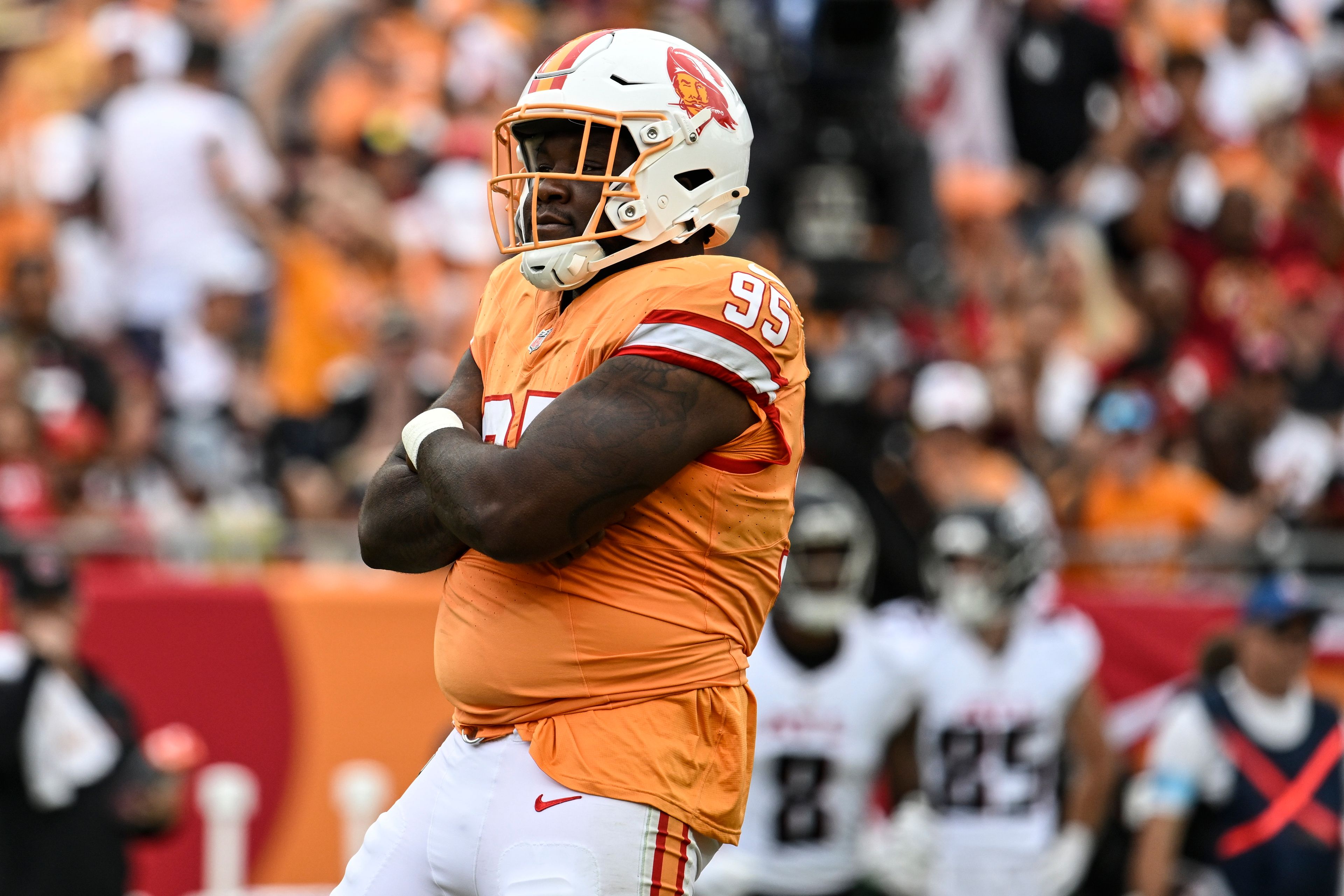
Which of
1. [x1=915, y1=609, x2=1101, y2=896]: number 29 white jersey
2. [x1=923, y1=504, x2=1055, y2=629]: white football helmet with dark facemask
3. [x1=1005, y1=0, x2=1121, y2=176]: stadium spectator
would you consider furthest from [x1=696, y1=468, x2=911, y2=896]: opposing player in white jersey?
[x1=1005, y1=0, x2=1121, y2=176]: stadium spectator

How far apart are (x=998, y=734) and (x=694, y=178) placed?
13.5 ft

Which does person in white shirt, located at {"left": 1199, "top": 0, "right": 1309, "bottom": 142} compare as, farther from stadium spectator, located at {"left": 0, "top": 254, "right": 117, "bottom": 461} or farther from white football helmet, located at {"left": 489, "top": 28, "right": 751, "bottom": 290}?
white football helmet, located at {"left": 489, "top": 28, "right": 751, "bottom": 290}

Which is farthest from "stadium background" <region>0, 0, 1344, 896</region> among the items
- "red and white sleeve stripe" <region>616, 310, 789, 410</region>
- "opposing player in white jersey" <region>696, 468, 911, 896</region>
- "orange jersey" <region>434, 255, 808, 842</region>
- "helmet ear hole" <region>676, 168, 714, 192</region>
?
"red and white sleeve stripe" <region>616, 310, 789, 410</region>

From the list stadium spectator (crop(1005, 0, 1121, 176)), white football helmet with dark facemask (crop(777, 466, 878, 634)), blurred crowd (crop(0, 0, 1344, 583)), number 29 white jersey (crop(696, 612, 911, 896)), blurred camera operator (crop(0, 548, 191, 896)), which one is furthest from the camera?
stadium spectator (crop(1005, 0, 1121, 176))

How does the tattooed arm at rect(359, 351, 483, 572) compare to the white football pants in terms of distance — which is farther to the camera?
the tattooed arm at rect(359, 351, 483, 572)

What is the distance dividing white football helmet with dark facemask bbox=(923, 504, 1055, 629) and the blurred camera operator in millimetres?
2710

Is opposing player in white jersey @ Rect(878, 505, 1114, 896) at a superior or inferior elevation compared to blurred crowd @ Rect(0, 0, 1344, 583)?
inferior

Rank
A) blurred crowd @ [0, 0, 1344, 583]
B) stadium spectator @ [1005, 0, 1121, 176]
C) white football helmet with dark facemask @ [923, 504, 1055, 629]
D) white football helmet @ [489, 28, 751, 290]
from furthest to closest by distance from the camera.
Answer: stadium spectator @ [1005, 0, 1121, 176] < blurred crowd @ [0, 0, 1344, 583] < white football helmet with dark facemask @ [923, 504, 1055, 629] < white football helmet @ [489, 28, 751, 290]

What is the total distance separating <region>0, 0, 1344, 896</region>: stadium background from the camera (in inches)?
304

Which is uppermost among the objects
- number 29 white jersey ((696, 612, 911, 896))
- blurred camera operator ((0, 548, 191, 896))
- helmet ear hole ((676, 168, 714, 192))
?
helmet ear hole ((676, 168, 714, 192))

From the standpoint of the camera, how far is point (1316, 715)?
6770 mm

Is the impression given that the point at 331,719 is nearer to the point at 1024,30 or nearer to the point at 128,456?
the point at 128,456

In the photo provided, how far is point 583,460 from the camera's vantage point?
3078mm

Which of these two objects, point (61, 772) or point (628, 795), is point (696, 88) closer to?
point (628, 795)
